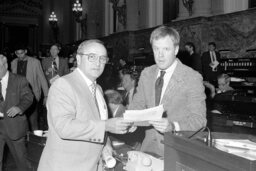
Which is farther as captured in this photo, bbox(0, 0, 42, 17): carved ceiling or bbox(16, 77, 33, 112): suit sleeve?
bbox(0, 0, 42, 17): carved ceiling

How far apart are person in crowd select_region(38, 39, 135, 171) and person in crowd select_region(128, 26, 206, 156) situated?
0.40m

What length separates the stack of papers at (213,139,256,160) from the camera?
168 centimetres

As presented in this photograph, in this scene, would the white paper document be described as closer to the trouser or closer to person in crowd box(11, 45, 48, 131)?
the trouser

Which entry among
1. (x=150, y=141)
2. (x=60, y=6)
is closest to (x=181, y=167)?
(x=150, y=141)

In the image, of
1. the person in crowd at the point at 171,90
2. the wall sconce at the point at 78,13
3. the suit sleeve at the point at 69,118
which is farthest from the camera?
the wall sconce at the point at 78,13

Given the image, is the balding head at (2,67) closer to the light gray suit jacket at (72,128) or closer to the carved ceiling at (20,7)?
the light gray suit jacket at (72,128)

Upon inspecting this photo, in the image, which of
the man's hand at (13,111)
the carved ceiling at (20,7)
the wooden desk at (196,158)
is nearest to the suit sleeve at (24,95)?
the man's hand at (13,111)

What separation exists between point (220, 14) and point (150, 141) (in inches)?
318

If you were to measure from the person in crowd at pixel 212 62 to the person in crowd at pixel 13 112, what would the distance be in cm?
592

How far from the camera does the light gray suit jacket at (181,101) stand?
8.11 feet

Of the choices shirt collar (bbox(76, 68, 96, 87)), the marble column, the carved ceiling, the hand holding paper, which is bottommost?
the hand holding paper

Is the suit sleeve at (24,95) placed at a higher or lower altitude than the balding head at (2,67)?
lower

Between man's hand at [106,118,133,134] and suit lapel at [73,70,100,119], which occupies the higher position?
suit lapel at [73,70,100,119]

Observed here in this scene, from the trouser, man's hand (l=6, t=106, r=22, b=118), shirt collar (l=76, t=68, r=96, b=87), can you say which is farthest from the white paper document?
the trouser
